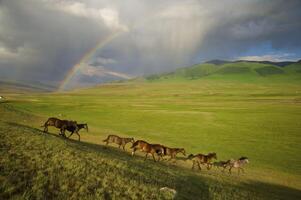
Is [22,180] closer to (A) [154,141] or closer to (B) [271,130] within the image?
(A) [154,141]

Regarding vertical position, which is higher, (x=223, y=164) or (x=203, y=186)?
(x=203, y=186)

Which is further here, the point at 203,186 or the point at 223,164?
the point at 223,164

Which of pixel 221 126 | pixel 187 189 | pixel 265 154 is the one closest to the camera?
pixel 187 189

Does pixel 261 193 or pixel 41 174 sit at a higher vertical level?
pixel 41 174

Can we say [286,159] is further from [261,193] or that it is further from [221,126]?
[221,126]

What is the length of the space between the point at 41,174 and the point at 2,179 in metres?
1.48

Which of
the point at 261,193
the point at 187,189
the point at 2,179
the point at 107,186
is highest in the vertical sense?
the point at 2,179

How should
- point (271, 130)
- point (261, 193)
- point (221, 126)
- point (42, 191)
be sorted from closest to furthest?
point (42, 191), point (261, 193), point (271, 130), point (221, 126)

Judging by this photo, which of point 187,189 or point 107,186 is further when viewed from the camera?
point 187,189

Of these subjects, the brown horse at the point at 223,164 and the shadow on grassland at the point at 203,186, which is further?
the brown horse at the point at 223,164

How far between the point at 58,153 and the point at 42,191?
5.15 meters

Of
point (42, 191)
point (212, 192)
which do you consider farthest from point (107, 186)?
point (212, 192)

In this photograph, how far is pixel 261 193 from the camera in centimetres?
1580

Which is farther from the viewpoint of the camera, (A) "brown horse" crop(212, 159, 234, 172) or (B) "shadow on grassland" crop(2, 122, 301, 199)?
(A) "brown horse" crop(212, 159, 234, 172)
